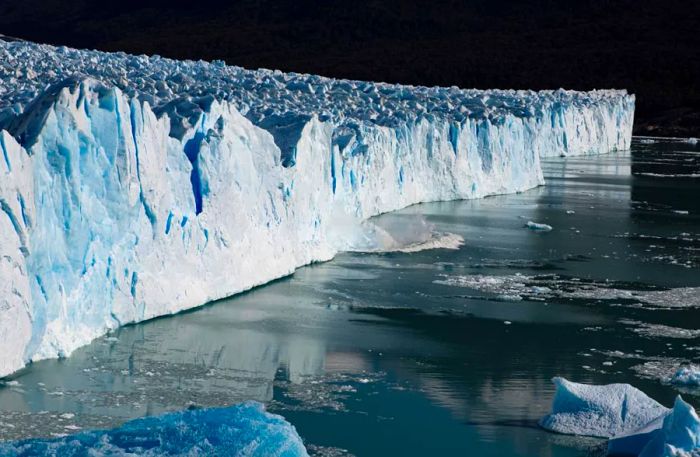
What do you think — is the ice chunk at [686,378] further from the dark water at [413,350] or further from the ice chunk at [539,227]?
the ice chunk at [539,227]

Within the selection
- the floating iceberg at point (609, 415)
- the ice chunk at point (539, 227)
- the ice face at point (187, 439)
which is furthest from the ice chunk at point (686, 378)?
the ice chunk at point (539, 227)

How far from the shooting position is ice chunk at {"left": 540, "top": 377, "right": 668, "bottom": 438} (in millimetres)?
6816

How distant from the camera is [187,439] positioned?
5.67 metres

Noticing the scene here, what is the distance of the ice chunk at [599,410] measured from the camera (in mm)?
6816

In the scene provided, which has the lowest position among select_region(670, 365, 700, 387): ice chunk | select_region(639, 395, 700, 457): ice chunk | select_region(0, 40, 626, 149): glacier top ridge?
select_region(670, 365, 700, 387): ice chunk

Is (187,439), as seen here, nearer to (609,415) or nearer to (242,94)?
(609,415)

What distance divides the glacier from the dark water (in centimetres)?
27

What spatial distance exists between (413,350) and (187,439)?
3289 mm

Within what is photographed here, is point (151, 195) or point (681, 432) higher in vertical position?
point (151, 195)

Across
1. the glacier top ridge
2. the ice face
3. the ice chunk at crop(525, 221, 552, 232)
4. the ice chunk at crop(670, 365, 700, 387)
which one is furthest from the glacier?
the ice chunk at crop(670, 365, 700, 387)

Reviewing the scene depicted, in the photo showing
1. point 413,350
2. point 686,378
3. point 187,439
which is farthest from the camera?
point 413,350

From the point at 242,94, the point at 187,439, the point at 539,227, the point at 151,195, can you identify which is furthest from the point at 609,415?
the point at 242,94

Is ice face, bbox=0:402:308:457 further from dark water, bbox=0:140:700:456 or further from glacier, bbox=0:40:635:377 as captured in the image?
glacier, bbox=0:40:635:377

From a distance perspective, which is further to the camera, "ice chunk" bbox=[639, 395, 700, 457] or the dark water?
the dark water
